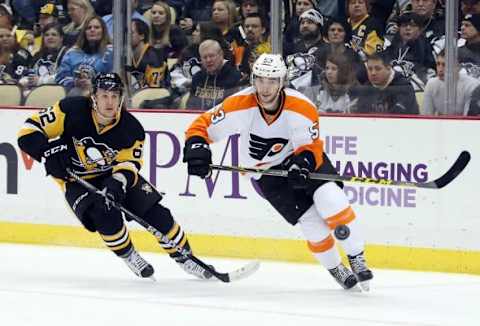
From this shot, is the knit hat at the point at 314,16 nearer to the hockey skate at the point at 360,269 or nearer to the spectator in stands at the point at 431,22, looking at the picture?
the spectator in stands at the point at 431,22

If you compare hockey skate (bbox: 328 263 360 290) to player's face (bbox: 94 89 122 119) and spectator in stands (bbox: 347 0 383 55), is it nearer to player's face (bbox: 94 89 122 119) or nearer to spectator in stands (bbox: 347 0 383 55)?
player's face (bbox: 94 89 122 119)

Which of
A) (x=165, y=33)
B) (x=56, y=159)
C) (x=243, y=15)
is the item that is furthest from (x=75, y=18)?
(x=56, y=159)

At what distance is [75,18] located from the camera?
8273mm

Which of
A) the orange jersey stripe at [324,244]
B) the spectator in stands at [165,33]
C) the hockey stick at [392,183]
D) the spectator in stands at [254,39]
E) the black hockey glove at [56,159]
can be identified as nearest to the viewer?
→ the hockey stick at [392,183]

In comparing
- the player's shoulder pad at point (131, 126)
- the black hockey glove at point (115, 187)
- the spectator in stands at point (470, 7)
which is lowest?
the black hockey glove at point (115, 187)

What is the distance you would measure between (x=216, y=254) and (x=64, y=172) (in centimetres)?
142

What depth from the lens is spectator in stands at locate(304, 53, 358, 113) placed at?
291 inches

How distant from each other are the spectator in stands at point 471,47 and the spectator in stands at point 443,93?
0.05m

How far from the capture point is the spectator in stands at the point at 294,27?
7.56m

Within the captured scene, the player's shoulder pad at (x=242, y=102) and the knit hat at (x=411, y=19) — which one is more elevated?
the knit hat at (x=411, y=19)

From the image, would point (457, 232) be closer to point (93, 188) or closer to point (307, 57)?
point (307, 57)

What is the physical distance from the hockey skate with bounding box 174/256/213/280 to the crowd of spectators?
1.32 m

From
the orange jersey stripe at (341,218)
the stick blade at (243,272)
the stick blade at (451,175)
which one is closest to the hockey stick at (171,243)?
the stick blade at (243,272)

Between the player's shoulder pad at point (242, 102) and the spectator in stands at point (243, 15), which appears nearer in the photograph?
the player's shoulder pad at point (242, 102)
